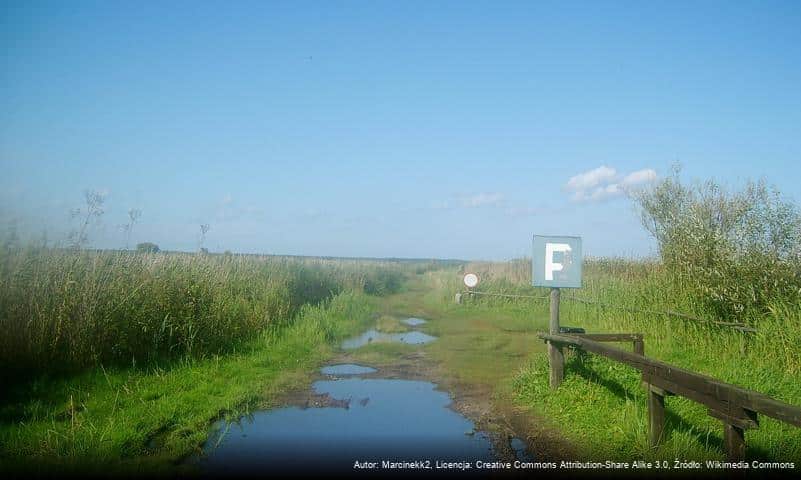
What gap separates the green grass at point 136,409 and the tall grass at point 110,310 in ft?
1.61

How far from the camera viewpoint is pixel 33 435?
6.07 meters

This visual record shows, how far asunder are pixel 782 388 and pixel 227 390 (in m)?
7.84

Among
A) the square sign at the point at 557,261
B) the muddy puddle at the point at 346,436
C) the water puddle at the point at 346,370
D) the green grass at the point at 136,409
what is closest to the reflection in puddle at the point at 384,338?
the water puddle at the point at 346,370

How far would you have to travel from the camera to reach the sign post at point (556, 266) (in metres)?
8.52

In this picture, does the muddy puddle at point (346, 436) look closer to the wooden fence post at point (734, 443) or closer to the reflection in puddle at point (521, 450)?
A: the reflection in puddle at point (521, 450)

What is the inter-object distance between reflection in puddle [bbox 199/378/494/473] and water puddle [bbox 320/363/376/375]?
71.9 inches

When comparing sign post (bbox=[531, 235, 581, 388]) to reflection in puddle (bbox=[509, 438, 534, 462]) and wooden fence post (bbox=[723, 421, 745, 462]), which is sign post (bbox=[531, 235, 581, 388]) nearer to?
reflection in puddle (bbox=[509, 438, 534, 462])

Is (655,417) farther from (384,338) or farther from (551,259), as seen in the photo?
(384,338)

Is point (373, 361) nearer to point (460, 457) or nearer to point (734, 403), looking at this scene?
point (460, 457)

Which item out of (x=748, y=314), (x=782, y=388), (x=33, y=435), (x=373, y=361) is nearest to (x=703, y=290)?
(x=748, y=314)

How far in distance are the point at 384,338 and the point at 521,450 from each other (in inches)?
362

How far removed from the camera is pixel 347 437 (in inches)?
267

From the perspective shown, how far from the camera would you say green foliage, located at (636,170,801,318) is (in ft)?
35.6

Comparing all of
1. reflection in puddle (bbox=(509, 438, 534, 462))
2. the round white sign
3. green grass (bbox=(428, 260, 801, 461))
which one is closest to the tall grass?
green grass (bbox=(428, 260, 801, 461))
